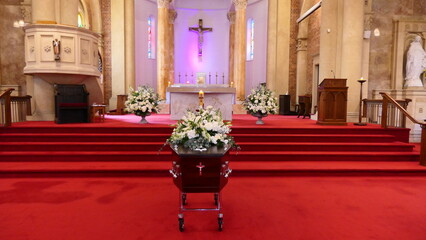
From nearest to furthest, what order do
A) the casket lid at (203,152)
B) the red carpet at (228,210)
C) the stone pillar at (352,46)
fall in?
the casket lid at (203,152) → the red carpet at (228,210) → the stone pillar at (352,46)

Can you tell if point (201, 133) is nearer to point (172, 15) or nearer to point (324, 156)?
point (324, 156)

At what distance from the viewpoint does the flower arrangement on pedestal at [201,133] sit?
12.2 ft

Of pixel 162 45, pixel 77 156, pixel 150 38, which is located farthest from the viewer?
pixel 150 38

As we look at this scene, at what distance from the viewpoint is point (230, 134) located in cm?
768

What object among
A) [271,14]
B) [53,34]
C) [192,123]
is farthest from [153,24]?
[192,123]

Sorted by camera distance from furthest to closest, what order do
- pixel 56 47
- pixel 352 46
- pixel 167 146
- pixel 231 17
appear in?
pixel 231 17
pixel 352 46
pixel 56 47
pixel 167 146

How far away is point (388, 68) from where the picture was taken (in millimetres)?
12172

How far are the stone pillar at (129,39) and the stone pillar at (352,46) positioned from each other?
32.2 feet

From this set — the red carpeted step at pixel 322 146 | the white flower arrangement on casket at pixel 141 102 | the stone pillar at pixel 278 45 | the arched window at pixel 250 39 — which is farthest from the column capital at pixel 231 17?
the red carpeted step at pixel 322 146

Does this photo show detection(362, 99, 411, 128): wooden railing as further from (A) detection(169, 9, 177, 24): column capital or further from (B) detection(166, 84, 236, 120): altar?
(A) detection(169, 9, 177, 24): column capital

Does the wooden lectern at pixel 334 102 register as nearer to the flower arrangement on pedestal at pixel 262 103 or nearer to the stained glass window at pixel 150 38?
the flower arrangement on pedestal at pixel 262 103

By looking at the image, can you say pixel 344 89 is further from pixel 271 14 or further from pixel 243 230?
pixel 271 14

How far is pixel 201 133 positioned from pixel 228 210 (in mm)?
1253

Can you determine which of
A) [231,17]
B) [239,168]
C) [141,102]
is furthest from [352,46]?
[231,17]
